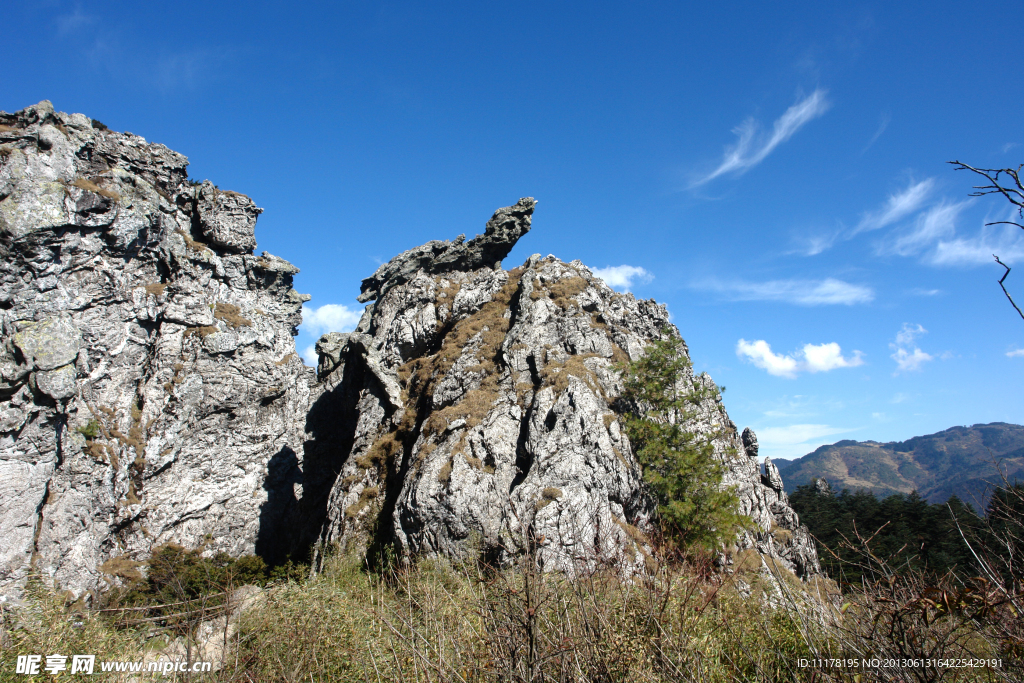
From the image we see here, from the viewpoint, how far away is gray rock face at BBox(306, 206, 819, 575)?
60.7 feet

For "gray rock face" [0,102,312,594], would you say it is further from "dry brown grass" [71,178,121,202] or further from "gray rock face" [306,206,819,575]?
"gray rock face" [306,206,819,575]

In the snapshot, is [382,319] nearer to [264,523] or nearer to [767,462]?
[264,523]

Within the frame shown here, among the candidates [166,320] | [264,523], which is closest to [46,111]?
[166,320]

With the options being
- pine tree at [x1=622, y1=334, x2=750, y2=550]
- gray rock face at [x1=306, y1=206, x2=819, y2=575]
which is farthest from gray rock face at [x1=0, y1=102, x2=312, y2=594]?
pine tree at [x1=622, y1=334, x2=750, y2=550]

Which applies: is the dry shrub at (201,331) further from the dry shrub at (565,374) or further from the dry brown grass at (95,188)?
the dry shrub at (565,374)

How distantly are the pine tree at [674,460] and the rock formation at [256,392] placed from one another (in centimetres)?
109

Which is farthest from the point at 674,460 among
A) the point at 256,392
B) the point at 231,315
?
the point at 231,315

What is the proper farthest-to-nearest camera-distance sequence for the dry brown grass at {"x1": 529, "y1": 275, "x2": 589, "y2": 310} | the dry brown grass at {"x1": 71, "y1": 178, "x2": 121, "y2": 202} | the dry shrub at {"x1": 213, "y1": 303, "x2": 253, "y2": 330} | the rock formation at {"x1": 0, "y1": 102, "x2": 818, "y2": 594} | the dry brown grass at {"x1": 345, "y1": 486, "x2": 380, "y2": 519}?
the dry shrub at {"x1": 213, "y1": 303, "x2": 253, "y2": 330}, the dry brown grass at {"x1": 71, "y1": 178, "x2": 121, "y2": 202}, the dry brown grass at {"x1": 529, "y1": 275, "x2": 589, "y2": 310}, the dry brown grass at {"x1": 345, "y1": 486, "x2": 380, "y2": 519}, the rock formation at {"x1": 0, "y1": 102, "x2": 818, "y2": 594}

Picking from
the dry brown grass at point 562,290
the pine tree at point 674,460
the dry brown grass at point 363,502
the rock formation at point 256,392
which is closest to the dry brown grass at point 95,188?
the rock formation at point 256,392

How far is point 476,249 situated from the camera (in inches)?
1508

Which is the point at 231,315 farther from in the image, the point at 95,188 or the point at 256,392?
the point at 95,188

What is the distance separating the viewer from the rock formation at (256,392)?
2056 centimetres

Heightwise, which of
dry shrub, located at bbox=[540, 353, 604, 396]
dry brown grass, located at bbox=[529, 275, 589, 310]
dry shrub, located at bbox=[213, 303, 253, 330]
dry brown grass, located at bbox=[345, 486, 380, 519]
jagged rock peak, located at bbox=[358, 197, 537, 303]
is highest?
jagged rock peak, located at bbox=[358, 197, 537, 303]

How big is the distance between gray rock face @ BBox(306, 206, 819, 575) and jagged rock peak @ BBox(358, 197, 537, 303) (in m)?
0.15
